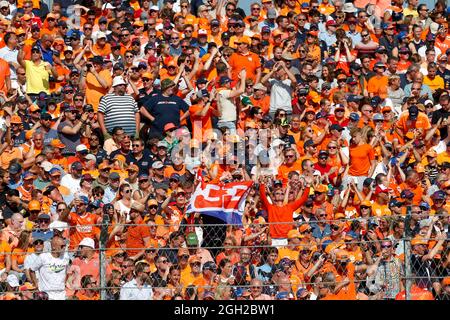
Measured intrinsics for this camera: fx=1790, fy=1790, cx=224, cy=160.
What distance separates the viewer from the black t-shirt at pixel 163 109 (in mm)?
26109

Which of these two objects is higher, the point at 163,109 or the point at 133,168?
the point at 163,109

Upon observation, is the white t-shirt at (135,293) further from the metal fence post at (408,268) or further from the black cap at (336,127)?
the black cap at (336,127)

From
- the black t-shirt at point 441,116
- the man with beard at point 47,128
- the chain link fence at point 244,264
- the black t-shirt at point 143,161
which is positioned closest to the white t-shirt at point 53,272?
the chain link fence at point 244,264

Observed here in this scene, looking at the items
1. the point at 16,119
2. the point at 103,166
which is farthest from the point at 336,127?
the point at 16,119

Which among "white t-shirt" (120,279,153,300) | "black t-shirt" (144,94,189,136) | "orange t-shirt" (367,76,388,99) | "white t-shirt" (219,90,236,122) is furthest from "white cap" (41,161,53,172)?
"orange t-shirt" (367,76,388,99)

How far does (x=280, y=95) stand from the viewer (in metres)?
27.1

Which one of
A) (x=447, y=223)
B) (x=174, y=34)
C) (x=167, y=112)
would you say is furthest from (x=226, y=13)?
(x=447, y=223)

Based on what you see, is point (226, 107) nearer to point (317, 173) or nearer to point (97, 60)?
point (317, 173)

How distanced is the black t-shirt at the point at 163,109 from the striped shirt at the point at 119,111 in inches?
10.1

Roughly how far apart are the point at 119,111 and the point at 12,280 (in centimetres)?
596

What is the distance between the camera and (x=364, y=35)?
28984 millimetres

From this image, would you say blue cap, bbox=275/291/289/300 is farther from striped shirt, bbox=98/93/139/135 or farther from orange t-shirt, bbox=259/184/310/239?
striped shirt, bbox=98/93/139/135

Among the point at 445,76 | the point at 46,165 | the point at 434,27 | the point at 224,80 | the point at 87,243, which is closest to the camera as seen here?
the point at 87,243

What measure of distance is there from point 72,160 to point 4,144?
1.02 m
